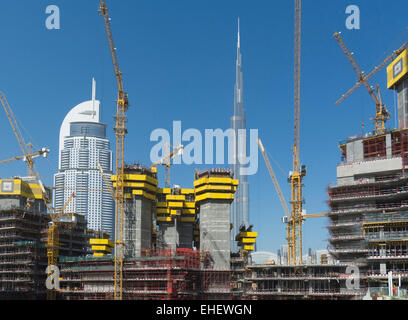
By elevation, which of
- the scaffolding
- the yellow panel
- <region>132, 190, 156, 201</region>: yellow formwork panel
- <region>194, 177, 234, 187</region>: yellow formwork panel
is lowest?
the scaffolding

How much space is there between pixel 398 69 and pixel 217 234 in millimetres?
80839

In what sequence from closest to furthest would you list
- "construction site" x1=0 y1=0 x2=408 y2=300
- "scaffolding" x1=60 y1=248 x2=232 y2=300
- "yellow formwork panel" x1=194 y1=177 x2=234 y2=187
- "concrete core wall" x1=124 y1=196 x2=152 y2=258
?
1. "construction site" x1=0 y1=0 x2=408 y2=300
2. "scaffolding" x1=60 y1=248 x2=232 y2=300
3. "concrete core wall" x1=124 y1=196 x2=152 y2=258
4. "yellow formwork panel" x1=194 y1=177 x2=234 y2=187

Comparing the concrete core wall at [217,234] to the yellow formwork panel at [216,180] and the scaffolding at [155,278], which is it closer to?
the scaffolding at [155,278]

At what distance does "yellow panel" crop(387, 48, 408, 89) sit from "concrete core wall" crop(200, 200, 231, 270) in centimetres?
6873

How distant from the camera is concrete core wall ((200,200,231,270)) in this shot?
18875cm

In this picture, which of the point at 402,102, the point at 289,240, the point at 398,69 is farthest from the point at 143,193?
the point at 398,69

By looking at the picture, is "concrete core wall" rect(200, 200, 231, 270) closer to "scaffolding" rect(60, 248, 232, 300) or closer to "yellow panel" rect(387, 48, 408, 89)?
"scaffolding" rect(60, 248, 232, 300)

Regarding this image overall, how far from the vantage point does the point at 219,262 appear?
188750mm

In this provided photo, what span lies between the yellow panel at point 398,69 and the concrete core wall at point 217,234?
6873cm

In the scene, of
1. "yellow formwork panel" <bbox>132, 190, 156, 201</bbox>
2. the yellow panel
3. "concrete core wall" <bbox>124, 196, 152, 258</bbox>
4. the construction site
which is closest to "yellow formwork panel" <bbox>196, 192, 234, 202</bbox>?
the construction site

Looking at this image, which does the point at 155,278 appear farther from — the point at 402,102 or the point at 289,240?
the point at 402,102

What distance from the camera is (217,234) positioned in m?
189

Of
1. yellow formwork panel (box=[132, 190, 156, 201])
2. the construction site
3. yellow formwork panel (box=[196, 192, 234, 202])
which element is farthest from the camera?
yellow formwork panel (box=[132, 190, 156, 201])
